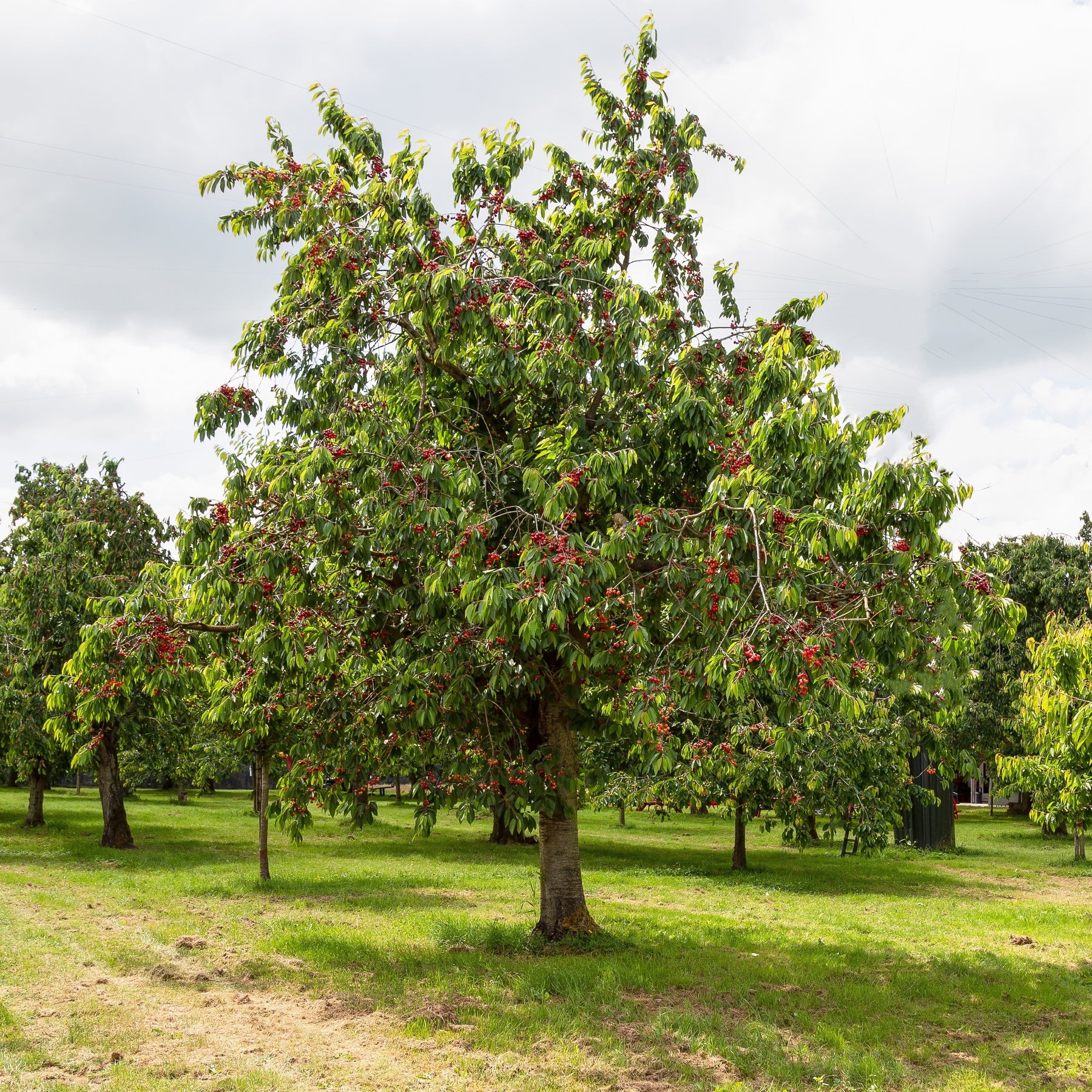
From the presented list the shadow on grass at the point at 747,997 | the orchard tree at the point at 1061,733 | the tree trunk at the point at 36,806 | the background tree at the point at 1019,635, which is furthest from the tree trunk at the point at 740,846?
the tree trunk at the point at 36,806

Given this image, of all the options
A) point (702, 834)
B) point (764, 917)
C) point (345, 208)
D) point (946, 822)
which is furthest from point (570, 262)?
point (702, 834)

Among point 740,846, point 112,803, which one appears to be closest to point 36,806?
point 112,803

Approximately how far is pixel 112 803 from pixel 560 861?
15.6 m

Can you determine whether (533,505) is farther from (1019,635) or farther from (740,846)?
(1019,635)

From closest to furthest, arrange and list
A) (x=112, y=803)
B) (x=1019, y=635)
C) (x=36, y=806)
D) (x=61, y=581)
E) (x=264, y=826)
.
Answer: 1. (x=264, y=826)
2. (x=61, y=581)
3. (x=112, y=803)
4. (x=36, y=806)
5. (x=1019, y=635)

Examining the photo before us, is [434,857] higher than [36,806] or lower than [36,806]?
lower

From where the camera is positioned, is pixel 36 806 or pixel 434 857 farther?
pixel 36 806

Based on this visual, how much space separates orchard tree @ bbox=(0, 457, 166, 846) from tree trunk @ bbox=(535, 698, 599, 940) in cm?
1125

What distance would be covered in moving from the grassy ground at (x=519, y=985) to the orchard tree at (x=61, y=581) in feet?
10.9

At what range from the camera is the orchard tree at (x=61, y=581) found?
18734 millimetres

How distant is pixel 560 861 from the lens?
10328 millimetres

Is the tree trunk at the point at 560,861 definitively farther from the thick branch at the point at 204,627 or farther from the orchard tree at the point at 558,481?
the thick branch at the point at 204,627

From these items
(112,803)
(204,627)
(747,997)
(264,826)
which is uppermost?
(204,627)

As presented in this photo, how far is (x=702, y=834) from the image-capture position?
31.0m
